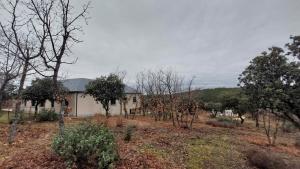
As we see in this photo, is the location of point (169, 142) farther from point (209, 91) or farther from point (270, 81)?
point (209, 91)

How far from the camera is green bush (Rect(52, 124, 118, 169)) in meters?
7.27

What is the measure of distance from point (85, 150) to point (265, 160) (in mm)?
6665

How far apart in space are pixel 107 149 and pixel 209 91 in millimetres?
37302

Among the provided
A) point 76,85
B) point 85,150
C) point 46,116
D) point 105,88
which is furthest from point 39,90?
point 85,150

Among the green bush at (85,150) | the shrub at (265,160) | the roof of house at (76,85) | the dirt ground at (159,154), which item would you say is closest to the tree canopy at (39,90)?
the roof of house at (76,85)

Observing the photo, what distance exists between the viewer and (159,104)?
23297mm

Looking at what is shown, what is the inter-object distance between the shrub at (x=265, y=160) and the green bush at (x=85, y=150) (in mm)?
5627

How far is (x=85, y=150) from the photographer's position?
7266 mm

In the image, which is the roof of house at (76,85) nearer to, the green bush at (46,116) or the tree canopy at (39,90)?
the tree canopy at (39,90)

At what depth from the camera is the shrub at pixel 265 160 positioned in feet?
32.0

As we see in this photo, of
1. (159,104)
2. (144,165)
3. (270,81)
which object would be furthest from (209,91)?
(144,165)

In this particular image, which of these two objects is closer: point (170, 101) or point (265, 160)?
point (265, 160)

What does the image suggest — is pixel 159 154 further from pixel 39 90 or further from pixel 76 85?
pixel 76 85

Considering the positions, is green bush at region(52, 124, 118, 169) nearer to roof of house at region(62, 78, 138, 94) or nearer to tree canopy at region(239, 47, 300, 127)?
tree canopy at region(239, 47, 300, 127)
